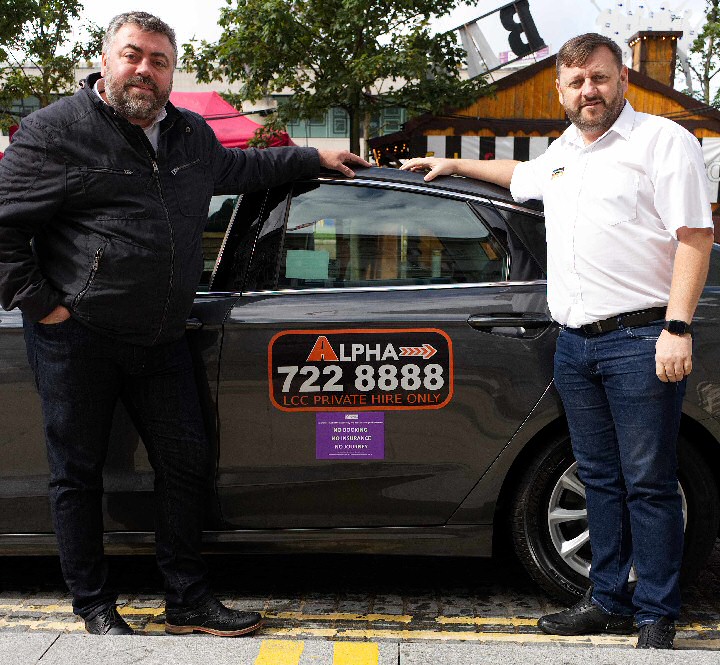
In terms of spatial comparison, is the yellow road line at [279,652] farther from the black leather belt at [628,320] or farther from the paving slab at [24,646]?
the black leather belt at [628,320]

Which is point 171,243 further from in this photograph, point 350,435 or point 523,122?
point 523,122

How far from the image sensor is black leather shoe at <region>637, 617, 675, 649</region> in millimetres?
2697

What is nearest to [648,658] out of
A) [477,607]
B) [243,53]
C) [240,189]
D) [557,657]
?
[557,657]

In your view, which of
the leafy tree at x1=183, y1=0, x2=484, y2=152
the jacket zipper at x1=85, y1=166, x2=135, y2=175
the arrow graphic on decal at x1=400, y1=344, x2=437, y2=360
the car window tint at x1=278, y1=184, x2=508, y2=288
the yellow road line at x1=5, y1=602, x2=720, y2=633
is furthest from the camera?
the leafy tree at x1=183, y1=0, x2=484, y2=152

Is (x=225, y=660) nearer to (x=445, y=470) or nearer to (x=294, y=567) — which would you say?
(x=445, y=470)

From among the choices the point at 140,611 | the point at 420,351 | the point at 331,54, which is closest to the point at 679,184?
the point at 420,351

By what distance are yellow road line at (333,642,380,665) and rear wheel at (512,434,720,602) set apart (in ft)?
2.44

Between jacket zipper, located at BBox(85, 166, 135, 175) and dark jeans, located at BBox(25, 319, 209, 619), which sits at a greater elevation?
jacket zipper, located at BBox(85, 166, 135, 175)

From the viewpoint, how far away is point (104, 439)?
2.82 m

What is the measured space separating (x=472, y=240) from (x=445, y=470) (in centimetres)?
77

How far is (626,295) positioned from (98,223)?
1571 millimetres

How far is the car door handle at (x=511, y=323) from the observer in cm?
287

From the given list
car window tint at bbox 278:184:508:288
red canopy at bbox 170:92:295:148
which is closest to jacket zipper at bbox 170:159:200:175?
car window tint at bbox 278:184:508:288

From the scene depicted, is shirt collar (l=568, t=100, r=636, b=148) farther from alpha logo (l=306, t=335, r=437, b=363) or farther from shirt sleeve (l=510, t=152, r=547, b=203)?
alpha logo (l=306, t=335, r=437, b=363)
